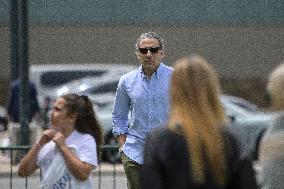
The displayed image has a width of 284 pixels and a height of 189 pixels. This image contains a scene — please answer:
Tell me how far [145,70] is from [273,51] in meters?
30.9

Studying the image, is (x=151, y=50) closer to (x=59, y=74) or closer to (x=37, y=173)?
(x=37, y=173)

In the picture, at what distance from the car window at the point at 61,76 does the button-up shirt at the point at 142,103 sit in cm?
1667

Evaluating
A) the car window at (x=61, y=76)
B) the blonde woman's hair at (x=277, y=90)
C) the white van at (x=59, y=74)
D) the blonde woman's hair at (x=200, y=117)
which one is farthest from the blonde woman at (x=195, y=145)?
the car window at (x=61, y=76)

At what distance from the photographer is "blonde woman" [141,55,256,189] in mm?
5473

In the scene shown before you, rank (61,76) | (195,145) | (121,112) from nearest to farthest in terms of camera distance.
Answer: (195,145)
(121,112)
(61,76)

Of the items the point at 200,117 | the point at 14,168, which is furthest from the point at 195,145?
the point at 14,168

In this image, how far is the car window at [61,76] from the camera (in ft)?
86.5

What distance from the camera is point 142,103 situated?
9.44 m

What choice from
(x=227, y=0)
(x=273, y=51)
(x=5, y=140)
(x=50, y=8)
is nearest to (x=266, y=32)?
(x=273, y=51)

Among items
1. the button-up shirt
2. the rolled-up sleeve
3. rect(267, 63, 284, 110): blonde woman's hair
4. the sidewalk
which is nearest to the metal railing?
the sidewalk

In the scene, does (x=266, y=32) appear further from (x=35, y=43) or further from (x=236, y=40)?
(x=35, y=43)

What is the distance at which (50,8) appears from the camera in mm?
37656

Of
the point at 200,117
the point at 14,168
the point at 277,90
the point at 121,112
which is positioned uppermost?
the point at 121,112

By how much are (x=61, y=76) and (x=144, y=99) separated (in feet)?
57.8
